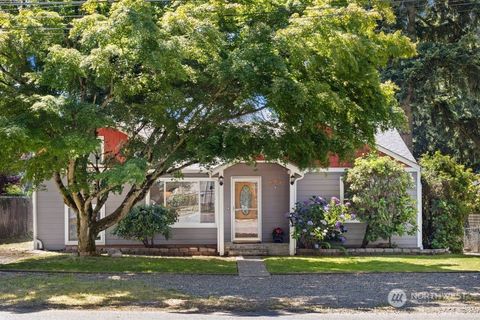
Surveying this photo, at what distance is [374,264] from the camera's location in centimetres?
1661

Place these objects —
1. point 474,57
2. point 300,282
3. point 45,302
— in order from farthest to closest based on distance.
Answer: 1. point 474,57
2. point 300,282
3. point 45,302

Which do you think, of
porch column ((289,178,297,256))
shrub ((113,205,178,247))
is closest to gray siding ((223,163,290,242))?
porch column ((289,178,297,256))

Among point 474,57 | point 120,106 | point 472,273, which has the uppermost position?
point 474,57

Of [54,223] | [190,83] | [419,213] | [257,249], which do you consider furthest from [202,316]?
[419,213]

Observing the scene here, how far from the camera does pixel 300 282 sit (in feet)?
43.9

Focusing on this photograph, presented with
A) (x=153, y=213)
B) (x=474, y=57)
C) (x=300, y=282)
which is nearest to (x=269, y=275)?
(x=300, y=282)

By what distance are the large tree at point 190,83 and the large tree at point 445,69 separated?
8470 millimetres

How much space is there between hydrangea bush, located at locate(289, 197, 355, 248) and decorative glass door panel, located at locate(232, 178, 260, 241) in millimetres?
1707

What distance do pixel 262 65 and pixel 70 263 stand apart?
760 cm

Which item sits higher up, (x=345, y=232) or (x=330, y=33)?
(x=330, y=33)

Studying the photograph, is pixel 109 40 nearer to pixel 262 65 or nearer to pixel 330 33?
pixel 262 65

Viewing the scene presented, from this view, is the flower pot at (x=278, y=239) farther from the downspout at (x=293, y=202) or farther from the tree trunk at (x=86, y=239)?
the tree trunk at (x=86, y=239)

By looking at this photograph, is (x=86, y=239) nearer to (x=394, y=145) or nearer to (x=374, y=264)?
(x=374, y=264)

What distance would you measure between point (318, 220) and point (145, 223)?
5672 mm
